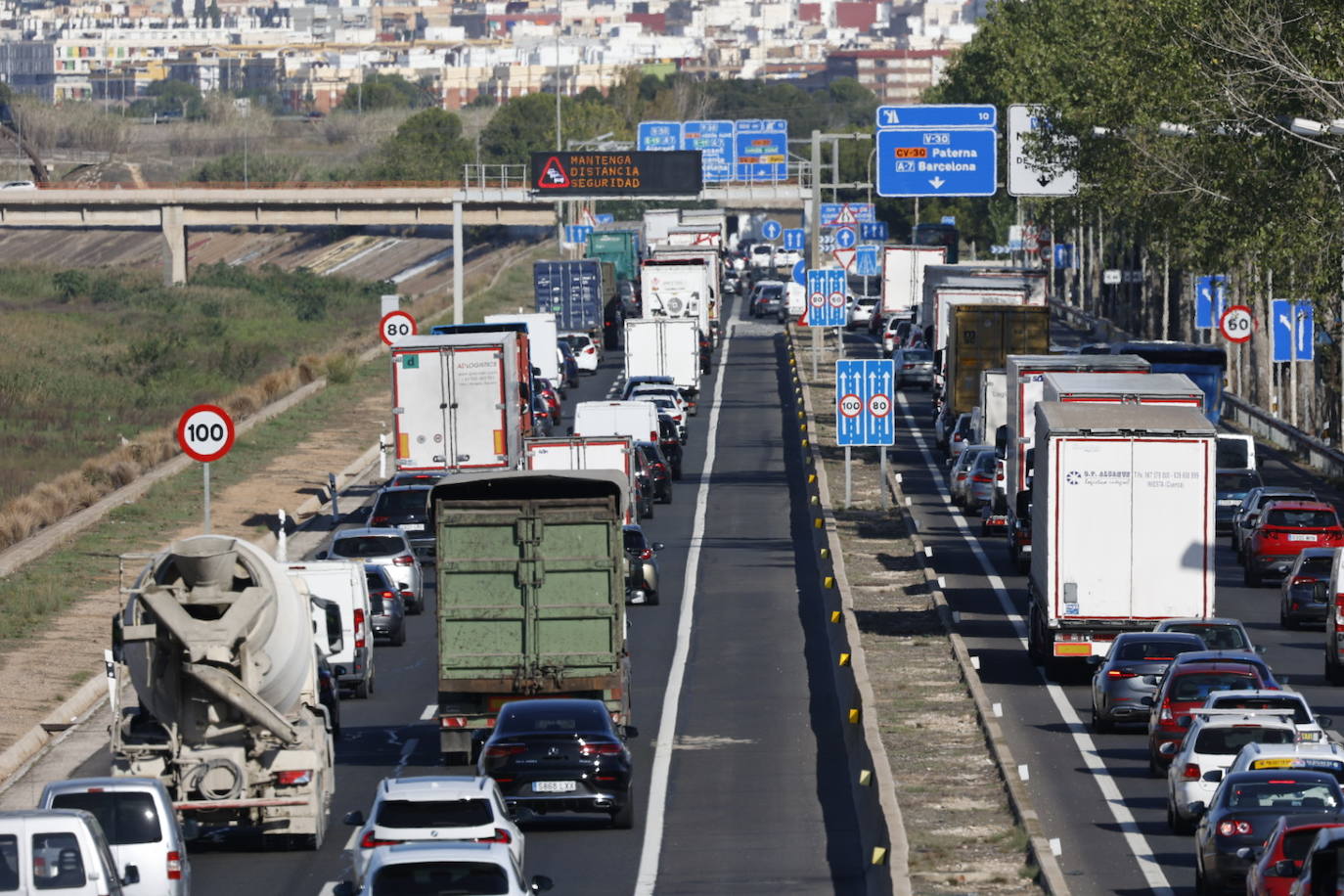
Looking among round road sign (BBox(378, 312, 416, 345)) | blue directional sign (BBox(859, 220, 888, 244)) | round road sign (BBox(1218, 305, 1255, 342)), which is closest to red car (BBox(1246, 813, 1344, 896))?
round road sign (BBox(378, 312, 416, 345))

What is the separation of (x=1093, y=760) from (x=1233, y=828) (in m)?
7.34

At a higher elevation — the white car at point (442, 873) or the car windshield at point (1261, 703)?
the white car at point (442, 873)

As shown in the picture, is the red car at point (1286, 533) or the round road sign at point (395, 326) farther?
the round road sign at point (395, 326)

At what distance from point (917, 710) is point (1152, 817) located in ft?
17.1

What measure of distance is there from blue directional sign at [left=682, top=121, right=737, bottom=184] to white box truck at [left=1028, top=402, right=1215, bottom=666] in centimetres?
9068

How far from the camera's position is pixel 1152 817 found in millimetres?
23328

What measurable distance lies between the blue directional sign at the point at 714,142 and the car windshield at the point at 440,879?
10521 cm

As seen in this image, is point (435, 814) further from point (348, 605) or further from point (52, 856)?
point (348, 605)

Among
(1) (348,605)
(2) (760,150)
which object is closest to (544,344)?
(1) (348,605)

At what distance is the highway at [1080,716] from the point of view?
70.3ft

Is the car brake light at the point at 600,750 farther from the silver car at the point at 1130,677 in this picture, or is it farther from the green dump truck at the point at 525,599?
the silver car at the point at 1130,677

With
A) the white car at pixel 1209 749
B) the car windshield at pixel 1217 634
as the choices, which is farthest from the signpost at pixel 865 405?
the white car at pixel 1209 749

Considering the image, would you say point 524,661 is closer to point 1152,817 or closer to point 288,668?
point 288,668

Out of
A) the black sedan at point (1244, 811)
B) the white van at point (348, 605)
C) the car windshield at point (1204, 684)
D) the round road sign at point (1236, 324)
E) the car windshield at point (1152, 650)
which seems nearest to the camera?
the black sedan at point (1244, 811)
